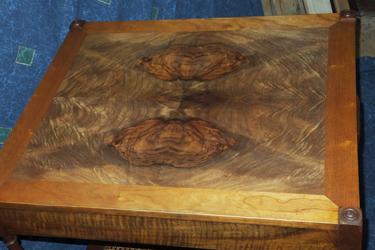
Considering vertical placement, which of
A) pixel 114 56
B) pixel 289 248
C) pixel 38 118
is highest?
pixel 114 56

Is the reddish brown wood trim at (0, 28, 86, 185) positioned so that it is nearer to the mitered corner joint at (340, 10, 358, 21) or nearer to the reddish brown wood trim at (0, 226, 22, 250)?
the reddish brown wood trim at (0, 226, 22, 250)

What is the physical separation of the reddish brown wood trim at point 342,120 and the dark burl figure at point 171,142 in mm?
185

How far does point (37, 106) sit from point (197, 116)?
0.35m

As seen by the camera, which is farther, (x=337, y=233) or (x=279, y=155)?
(x=279, y=155)

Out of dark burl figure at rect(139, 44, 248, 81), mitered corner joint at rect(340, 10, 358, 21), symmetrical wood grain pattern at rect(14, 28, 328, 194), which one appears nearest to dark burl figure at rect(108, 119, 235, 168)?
symmetrical wood grain pattern at rect(14, 28, 328, 194)

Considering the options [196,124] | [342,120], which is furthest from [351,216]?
[196,124]

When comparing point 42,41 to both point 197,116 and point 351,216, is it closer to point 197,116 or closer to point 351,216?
point 197,116

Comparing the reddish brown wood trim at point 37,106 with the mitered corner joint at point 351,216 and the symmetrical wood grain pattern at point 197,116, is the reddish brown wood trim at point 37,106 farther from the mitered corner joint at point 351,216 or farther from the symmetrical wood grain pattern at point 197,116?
the mitered corner joint at point 351,216

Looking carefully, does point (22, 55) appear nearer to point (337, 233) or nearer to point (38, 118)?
point (38, 118)

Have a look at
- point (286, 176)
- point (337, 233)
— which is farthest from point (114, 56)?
point (337, 233)

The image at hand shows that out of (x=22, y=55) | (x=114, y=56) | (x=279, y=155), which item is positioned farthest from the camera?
(x=22, y=55)

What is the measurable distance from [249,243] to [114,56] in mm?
582

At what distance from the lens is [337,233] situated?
0.81m

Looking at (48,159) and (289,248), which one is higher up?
(48,159)
